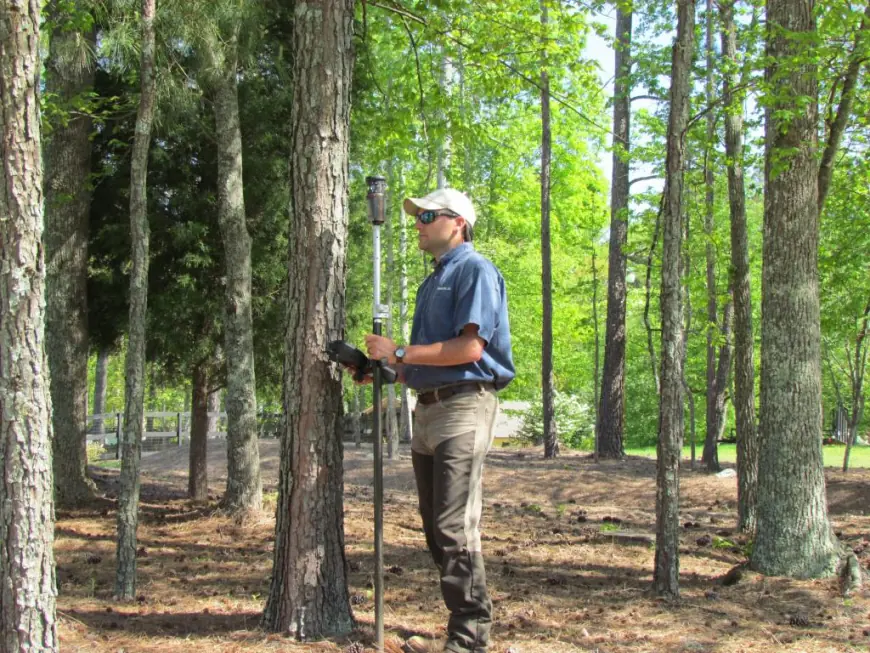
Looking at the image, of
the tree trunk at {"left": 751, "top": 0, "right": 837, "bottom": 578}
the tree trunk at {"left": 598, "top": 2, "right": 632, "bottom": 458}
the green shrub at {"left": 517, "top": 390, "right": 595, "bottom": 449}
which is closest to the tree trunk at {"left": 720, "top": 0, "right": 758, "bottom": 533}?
the tree trunk at {"left": 751, "top": 0, "right": 837, "bottom": 578}

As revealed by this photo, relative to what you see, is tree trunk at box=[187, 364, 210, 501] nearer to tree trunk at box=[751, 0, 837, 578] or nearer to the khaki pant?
tree trunk at box=[751, 0, 837, 578]

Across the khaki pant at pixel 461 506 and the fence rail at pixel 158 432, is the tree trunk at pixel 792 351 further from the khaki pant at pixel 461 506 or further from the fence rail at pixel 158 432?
the fence rail at pixel 158 432

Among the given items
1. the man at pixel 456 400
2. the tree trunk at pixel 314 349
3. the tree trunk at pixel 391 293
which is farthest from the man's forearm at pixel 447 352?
the tree trunk at pixel 391 293

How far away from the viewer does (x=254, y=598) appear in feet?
18.9

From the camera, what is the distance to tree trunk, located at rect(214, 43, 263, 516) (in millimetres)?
9031

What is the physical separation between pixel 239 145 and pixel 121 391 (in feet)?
125

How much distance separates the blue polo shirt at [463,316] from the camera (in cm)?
411

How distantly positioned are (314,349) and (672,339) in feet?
8.63

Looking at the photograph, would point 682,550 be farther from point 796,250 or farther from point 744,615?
point 796,250

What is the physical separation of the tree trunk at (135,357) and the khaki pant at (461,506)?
8.26ft

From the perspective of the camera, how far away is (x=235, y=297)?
9.02 metres

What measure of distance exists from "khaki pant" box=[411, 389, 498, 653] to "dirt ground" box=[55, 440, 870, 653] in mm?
463

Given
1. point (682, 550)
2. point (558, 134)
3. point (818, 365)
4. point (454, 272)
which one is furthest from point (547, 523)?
point (558, 134)

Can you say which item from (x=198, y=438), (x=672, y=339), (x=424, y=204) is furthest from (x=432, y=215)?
(x=198, y=438)
